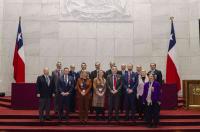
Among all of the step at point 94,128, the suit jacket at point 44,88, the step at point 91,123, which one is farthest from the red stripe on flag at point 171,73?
the suit jacket at point 44,88

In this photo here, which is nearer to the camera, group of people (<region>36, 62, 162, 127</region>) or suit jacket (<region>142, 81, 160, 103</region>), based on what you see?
suit jacket (<region>142, 81, 160, 103</region>)

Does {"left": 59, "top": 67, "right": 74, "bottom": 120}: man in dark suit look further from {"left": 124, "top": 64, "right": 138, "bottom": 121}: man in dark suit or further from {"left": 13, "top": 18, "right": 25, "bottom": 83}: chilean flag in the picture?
{"left": 13, "top": 18, "right": 25, "bottom": 83}: chilean flag

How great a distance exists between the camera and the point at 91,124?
11.8 metres

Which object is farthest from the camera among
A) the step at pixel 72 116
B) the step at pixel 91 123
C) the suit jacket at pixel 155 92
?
the step at pixel 72 116

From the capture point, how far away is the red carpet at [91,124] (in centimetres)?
1109

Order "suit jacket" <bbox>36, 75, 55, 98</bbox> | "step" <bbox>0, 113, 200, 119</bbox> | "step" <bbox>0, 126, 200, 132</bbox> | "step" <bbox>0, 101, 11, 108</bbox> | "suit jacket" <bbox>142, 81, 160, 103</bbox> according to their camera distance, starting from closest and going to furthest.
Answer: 1. "step" <bbox>0, 126, 200, 132</bbox>
2. "suit jacket" <bbox>142, 81, 160, 103</bbox>
3. "suit jacket" <bbox>36, 75, 55, 98</bbox>
4. "step" <bbox>0, 113, 200, 119</bbox>
5. "step" <bbox>0, 101, 11, 108</bbox>

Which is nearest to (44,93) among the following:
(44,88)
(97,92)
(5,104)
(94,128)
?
(44,88)

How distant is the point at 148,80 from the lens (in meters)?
11.7

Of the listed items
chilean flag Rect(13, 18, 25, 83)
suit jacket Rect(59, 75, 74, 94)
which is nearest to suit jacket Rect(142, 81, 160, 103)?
suit jacket Rect(59, 75, 74, 94)

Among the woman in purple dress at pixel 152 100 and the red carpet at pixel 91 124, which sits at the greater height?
the woman in purple dress at pixel 152 100

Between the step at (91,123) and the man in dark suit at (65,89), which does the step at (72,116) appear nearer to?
the step at (91,123)

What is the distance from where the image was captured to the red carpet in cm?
1109

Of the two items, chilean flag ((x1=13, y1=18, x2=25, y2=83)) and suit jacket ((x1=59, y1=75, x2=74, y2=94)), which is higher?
chilean flag ((x1=13, y1=18, x2=25, y2=83))

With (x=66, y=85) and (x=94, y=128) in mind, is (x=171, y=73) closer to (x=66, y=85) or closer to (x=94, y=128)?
(x=66, y=85)
